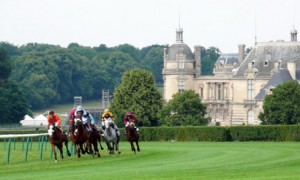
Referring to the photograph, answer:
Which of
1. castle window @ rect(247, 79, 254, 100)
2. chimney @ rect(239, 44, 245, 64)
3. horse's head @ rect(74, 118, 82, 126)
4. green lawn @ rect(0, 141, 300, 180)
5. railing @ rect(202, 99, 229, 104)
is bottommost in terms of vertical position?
green lawn @ rect(0, 141, 300, 180)

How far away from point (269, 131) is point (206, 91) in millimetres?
71666

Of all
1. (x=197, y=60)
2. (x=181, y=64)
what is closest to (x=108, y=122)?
(x=181, y=64)

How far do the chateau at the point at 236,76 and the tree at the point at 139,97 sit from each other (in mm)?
20791

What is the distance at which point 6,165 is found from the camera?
52.0m

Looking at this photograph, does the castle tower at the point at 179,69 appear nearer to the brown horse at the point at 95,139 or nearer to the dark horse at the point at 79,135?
the brown horse at the point at 95,139

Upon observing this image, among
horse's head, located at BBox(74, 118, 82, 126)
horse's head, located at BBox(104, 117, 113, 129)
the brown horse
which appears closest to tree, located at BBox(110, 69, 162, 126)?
horse's head, located at BBox(104, 117, 113, 129)

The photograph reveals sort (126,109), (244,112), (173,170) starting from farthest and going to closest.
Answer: (244,112)
(126,109)
(173,170)

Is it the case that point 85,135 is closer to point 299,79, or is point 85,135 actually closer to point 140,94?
point 140,94

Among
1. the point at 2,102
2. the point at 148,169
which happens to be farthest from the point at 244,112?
the point at 148,169

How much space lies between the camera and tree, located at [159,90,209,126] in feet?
410

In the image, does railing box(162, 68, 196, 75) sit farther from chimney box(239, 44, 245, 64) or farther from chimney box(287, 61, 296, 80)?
chimney box(287, 61, 296, 80)

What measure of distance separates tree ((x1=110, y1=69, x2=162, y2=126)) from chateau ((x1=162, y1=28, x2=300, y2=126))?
20.8 meters

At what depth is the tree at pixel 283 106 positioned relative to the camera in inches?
4749

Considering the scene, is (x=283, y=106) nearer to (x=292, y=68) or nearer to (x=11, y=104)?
(x=292, y=68)
